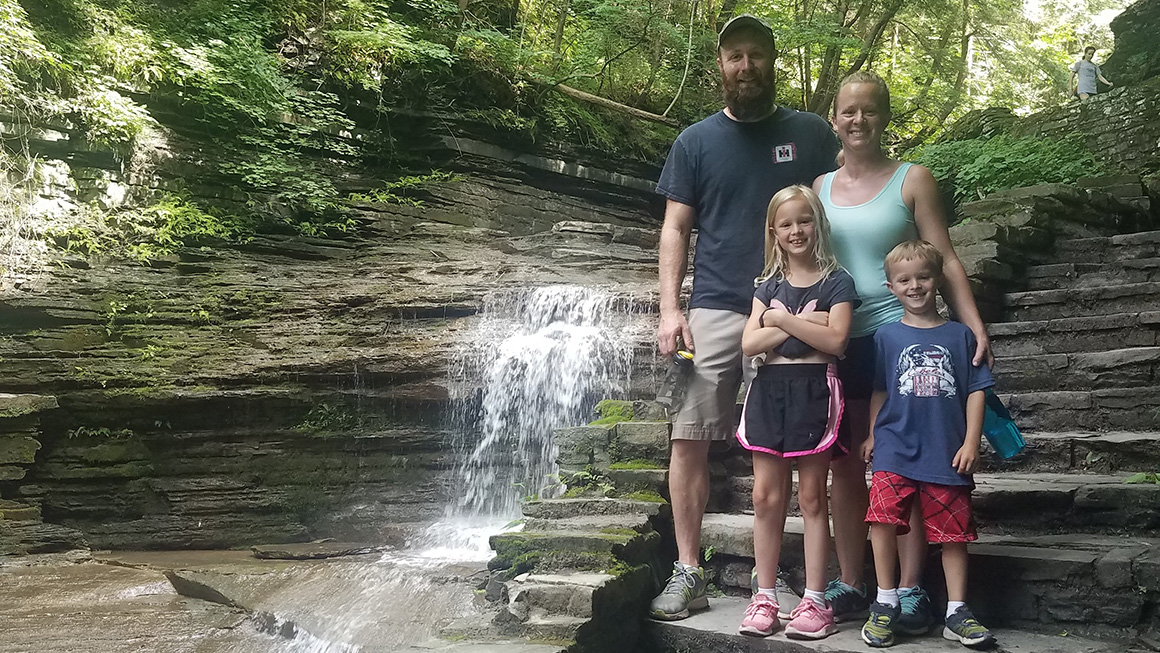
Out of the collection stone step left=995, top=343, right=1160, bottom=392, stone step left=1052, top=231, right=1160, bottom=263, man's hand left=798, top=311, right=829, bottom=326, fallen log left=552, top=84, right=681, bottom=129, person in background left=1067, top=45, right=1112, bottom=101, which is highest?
person in background left=1067, top=45, right=1112, bottom=101

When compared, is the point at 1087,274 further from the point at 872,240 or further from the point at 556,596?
the point at 556,596

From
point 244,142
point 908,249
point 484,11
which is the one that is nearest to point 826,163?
point 908,249

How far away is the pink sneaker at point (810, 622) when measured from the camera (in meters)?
2.38

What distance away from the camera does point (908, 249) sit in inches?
97.0

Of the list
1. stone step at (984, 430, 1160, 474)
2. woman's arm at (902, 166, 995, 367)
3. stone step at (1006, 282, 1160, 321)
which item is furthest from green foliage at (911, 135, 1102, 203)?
woman's arm at (902, 166, 995, 367)

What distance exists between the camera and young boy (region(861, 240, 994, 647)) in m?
2.36

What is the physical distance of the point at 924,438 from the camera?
7.93 ft

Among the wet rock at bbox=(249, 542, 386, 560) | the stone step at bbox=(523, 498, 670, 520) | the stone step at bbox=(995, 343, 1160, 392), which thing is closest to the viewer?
the stone step at bbox=(523, 498, 670, 520)

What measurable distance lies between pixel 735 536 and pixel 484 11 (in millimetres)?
10258

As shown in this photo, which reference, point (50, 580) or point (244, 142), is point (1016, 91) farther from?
point (50, 580)

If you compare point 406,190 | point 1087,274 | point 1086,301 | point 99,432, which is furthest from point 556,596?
point 406,190

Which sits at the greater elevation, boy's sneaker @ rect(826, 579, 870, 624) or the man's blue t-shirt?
the man's blue t-shirt

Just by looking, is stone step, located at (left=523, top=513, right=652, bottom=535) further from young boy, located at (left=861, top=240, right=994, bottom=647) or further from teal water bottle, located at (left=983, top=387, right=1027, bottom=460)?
teal water bottle, located at (left=983, top=387, right=1027, bottom=460)

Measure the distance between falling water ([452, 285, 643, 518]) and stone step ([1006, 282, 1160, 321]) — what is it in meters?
2.81
